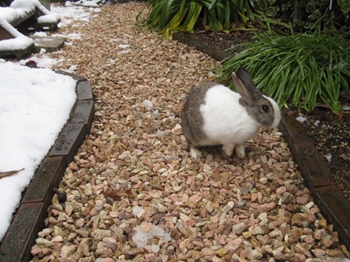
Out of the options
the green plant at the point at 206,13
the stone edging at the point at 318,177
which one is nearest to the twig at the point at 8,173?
the stone edging at the point at 318,177

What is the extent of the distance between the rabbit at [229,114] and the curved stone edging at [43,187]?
3.11ft

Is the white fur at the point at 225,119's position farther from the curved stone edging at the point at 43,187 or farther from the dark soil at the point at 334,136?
the curved stone edging at the point at 43,187

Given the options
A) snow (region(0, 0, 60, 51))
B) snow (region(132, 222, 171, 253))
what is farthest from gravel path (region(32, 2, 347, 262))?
snow (region(0, 0, 60, 51))

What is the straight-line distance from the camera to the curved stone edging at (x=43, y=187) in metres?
1.98

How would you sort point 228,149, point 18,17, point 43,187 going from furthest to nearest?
point 18,17, point 228,149, point 43,187

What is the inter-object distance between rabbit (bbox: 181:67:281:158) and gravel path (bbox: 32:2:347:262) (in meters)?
A: 0.23

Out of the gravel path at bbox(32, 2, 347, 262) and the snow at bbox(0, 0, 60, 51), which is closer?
the gravel path at bbox(32, 2, 347, 262)

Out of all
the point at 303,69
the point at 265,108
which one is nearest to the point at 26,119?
the point at 265,108

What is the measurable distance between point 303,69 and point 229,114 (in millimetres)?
1270

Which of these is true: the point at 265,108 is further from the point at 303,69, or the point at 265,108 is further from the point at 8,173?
the point at 8,173

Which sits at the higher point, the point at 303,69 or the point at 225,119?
the point at 225,119

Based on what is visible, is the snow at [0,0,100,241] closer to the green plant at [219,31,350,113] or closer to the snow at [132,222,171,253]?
the snow at [132,222,171,253]

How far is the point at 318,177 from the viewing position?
2.42m

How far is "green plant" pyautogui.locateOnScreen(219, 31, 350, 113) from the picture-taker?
3.31 metres
